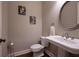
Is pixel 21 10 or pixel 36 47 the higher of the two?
pixel 21 10

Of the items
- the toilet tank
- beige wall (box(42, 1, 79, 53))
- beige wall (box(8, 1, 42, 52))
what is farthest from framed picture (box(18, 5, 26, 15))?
the toilet tank

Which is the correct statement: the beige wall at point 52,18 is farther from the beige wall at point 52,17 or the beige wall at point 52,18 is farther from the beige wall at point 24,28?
the beige wall at point 24,28

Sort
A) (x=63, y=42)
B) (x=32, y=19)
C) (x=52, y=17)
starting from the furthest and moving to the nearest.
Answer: (x=52, y=17) → (x=32, y=19) → (x=63, y=42)

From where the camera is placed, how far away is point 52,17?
6.78 ft

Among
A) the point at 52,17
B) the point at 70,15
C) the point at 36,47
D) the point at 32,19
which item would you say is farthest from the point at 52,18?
the point at 36,47

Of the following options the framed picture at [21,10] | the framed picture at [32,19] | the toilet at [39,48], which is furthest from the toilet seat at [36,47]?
the framed picture at [21,10]

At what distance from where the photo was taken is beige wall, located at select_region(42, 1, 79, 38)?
1.83 m

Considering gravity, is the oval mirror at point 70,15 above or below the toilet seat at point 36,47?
above

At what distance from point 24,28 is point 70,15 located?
0.97 m

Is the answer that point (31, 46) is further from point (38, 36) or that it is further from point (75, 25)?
point (75, 25)

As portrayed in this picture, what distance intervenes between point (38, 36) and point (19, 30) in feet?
1.29

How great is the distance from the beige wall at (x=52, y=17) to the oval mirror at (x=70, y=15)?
0.09 meters

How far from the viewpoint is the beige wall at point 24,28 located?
5.70 feet

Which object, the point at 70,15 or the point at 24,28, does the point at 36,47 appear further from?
the point at 70,15
